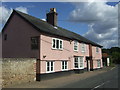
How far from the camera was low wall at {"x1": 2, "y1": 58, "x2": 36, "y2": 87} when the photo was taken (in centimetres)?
1438

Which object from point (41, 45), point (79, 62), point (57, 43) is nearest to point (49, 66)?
point (41, 45)

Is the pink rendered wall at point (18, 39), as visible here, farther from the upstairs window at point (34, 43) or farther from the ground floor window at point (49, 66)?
the ground floor window at point (49, 66)

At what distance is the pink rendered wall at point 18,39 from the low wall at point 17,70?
2.56 meters

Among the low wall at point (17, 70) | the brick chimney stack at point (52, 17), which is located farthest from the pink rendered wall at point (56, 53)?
the brick chimney stack at point (52, 17)

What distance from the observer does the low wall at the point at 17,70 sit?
47.2ft

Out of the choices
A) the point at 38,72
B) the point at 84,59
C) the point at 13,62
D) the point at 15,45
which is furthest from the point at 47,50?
the point at 84,59

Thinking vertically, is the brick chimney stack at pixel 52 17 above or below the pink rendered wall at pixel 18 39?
above

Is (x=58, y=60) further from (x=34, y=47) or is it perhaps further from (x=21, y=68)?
(x=21, y=68)

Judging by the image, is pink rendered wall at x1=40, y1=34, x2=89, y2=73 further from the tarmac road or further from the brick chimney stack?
the tarmac road

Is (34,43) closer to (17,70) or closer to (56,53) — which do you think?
(56,53)

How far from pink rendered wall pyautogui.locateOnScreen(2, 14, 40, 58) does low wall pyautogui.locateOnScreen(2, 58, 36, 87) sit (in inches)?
101

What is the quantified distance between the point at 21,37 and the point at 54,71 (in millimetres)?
6021

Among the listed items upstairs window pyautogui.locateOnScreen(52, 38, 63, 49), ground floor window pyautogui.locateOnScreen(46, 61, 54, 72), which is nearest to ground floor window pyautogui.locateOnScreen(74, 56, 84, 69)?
upstairs window pyautogui.locateOnScreen(52, 38, 63, 49)

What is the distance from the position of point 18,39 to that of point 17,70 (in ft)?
24.0
